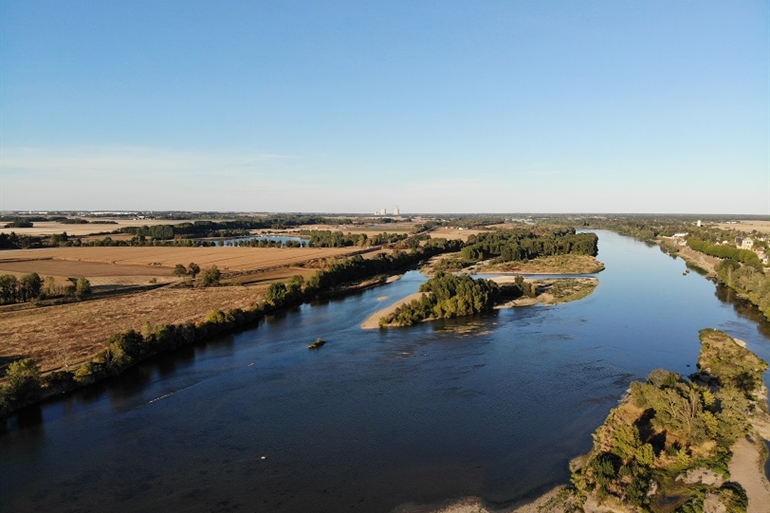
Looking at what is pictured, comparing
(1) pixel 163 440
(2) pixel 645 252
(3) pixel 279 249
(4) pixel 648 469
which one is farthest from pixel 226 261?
(2) pixel 645 252

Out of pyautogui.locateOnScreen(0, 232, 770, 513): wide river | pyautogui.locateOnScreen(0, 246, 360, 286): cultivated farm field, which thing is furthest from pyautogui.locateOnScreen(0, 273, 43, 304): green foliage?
pyautogui.locateOnScreen(0, 232, 770, 513): wide river

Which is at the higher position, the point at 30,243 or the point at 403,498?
the point at 30,243

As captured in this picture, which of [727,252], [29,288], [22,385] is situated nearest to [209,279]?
[29,288]

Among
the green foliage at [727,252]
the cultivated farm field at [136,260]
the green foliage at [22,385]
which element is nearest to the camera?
the green foliage at [22,385]

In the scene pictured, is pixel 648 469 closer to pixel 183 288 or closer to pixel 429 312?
pixel 429 312

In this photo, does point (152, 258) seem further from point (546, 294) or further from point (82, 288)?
point (546, 294)

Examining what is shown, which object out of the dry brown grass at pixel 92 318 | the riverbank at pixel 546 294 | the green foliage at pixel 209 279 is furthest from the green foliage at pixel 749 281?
the green foliage at pixel 209 279

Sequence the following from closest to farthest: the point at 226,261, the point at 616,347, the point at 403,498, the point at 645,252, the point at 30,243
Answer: the point at 403,498
the point at 616,347
the point at 226,261
the point at 30,243
the point at 645,252

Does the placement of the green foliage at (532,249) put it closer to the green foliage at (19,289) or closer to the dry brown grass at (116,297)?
the dry brown grass at (116,297)

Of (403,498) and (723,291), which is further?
(723,291)
